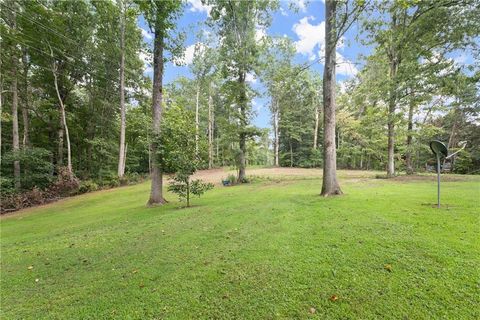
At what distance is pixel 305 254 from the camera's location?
11.2ft

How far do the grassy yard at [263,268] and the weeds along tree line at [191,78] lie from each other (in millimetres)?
2959

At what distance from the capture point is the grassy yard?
2.39 m

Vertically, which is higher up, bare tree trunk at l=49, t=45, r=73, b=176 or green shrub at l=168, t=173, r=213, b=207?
bare tree trunk at l=49, t=45, r=73, b=176

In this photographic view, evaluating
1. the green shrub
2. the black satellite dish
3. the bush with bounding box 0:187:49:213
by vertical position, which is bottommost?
the bush with bounding box 0:187:49:213

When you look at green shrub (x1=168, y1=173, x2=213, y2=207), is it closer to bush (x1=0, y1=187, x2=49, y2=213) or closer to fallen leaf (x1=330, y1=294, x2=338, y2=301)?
fallen leaf (x1=330, y1=294, x2=338, y2=301)

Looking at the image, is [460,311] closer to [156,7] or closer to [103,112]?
[156,7]

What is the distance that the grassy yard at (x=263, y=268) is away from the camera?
2.39 m

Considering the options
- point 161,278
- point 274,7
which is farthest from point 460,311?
point 274,7

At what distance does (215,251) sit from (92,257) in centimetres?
218

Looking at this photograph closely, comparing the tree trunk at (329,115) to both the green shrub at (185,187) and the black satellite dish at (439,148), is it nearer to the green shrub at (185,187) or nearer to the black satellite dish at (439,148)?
the black satellite dish at (439,148)

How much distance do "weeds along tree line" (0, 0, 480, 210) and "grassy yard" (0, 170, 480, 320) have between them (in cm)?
296

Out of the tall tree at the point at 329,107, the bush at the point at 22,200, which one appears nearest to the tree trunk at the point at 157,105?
the tall tree at the point at 329,107

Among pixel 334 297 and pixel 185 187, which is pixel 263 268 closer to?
pixel 334 297

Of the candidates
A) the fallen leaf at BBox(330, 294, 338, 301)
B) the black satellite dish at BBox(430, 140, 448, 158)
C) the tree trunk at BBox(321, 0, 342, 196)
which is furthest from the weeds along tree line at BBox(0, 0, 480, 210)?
the fallen leaf at BBox(330, 294, 338, 301)
